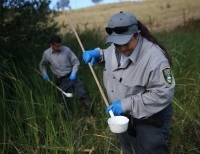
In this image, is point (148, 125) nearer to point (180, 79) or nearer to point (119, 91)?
point (119, 91)

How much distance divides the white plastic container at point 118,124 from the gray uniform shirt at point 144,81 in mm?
105

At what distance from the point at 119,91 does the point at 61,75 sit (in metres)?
2.65

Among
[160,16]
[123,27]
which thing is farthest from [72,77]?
[160,16]

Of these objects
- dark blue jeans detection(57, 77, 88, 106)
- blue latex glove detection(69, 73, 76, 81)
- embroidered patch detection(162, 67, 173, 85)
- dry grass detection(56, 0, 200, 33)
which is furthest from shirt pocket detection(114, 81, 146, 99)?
dry grass detection(56, 0, 200, 33)

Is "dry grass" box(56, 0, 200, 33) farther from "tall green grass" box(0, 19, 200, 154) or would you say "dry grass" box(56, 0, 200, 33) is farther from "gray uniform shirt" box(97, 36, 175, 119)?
"gray uniform shirt" box(97, 36, 175, 119)

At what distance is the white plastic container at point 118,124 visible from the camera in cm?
197

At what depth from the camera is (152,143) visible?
2205 millimetres

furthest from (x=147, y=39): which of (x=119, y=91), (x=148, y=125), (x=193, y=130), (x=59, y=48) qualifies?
(x=59, y=48)

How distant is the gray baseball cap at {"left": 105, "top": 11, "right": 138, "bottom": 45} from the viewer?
205 cm

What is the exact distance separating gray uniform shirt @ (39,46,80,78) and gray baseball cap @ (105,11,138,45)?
260cm

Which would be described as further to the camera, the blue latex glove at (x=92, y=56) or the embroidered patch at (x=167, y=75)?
the blue latex glove at (x=92, y=56)

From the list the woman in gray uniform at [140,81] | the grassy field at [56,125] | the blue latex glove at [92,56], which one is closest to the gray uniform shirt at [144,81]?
the woman in gray uniform at [140,81]

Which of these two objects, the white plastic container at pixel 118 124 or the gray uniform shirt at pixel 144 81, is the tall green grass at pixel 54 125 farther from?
the gray uniform shirt at pixel 144 81

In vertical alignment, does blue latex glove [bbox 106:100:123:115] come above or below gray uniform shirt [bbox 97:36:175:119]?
below
